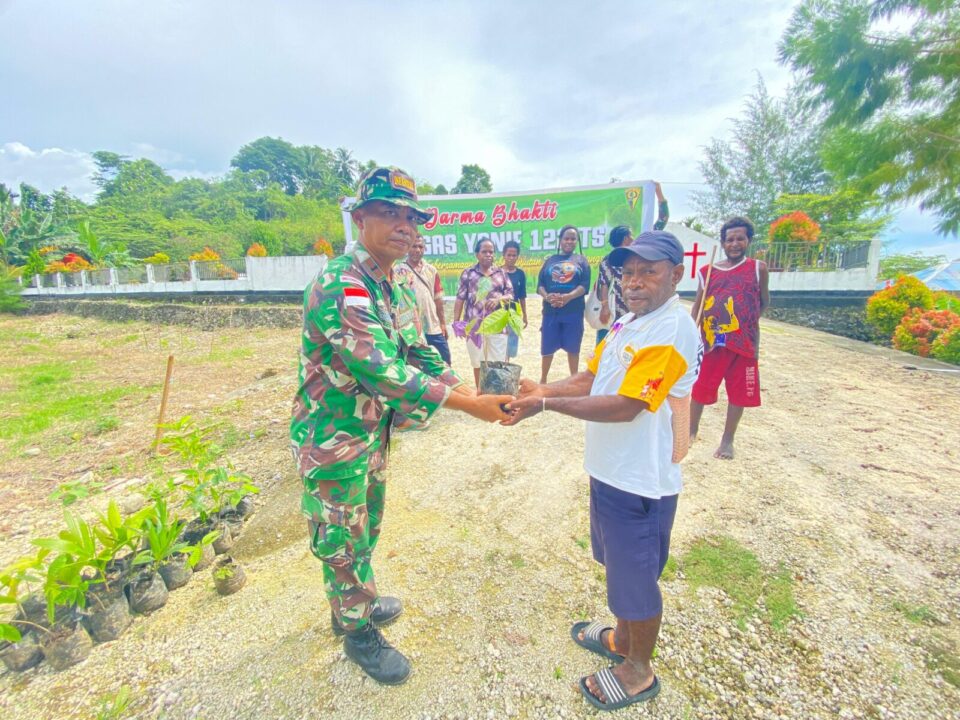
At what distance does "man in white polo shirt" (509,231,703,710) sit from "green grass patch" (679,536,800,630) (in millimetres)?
820

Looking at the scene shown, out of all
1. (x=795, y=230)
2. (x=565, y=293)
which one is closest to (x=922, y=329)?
(x=795, y=230)

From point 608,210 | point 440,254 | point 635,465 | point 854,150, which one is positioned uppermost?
point 854,150

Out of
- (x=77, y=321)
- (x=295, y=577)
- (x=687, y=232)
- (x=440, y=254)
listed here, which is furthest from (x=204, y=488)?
(x=77, y=321)

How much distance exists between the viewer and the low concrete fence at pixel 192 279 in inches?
641

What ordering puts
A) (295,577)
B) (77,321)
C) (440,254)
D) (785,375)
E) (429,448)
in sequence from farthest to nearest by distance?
(77,321)
(440,254)
(785,375)
(429,448)
(295,577)

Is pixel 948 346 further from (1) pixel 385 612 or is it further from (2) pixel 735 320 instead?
(1) pixel 385 612

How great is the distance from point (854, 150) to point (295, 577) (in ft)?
44.3

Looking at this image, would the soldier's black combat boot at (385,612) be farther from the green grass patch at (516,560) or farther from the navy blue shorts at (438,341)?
the navy blue shorts at (438,341)

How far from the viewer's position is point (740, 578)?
2336 mm

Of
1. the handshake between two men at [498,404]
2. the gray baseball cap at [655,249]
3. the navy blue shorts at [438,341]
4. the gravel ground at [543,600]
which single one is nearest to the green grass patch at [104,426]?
the gravel ground at [543,600]

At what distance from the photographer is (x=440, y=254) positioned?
1059cm

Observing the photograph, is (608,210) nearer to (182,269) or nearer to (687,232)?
(687,232)

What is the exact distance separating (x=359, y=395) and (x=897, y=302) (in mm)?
11727

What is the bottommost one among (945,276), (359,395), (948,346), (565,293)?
(948,346)
